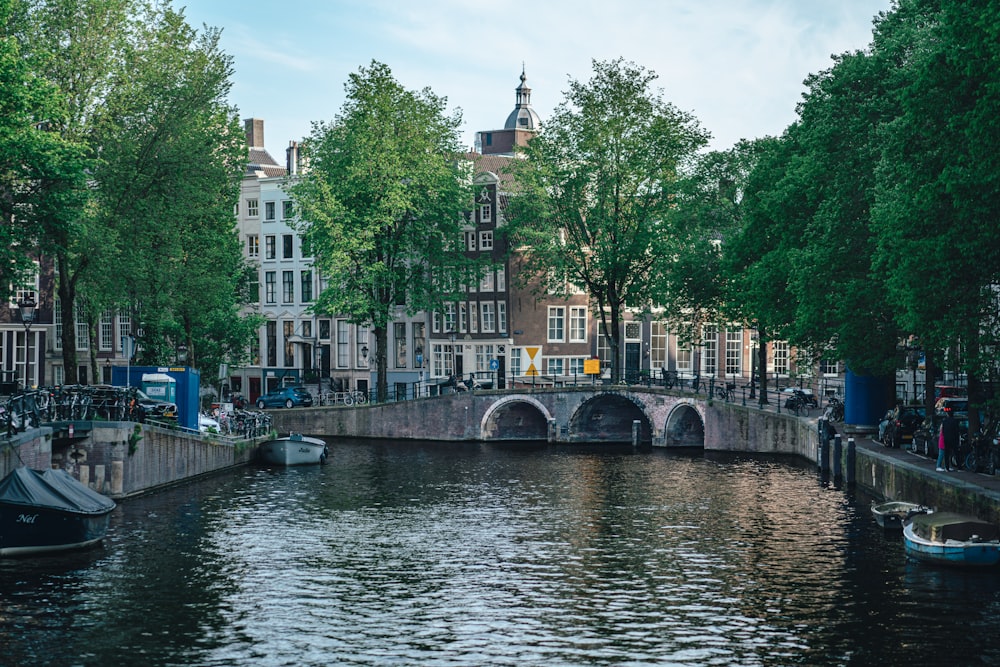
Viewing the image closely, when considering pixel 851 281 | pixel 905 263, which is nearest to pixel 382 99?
pixel 851 281

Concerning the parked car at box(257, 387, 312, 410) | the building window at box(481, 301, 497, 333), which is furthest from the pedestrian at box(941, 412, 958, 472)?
the parked car at box(257, 387, 312, 410)

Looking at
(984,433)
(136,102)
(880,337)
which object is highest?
(136,102)

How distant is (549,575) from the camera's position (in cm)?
3253

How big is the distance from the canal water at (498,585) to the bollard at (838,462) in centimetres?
131

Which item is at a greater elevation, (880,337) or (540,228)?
(540,228)

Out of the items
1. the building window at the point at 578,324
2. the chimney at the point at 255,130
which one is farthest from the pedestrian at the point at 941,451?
the chimney at the point at 255,130

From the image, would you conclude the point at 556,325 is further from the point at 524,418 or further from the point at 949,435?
the point at 949,435

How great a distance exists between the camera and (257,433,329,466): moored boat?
A: 195ft

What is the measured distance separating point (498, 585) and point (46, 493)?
468 inches

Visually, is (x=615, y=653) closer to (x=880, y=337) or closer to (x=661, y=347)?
(x=880, y=337)

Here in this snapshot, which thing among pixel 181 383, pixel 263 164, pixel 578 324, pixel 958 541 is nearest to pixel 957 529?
pixel 958 541

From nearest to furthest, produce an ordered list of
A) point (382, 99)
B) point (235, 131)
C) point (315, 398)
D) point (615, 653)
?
point (615, 653) < point (235, 131) < point (382, 99) < point (315, 398)

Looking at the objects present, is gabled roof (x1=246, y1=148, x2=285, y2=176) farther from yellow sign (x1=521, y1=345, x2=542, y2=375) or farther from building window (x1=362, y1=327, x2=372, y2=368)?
yellow sign (x1=521, y1=345, x2=542, y2=375)

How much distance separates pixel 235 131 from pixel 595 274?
23851 mm
